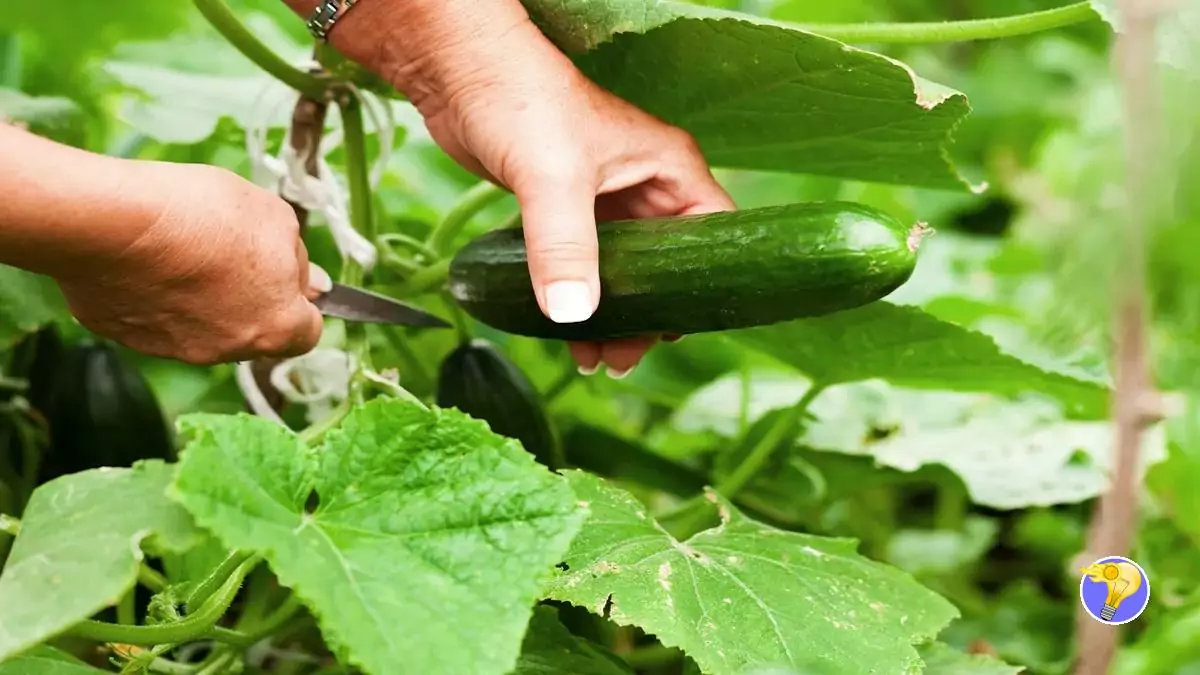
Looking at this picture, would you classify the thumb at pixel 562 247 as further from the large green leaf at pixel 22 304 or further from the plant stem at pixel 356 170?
the large green leaf at pixel 22 304

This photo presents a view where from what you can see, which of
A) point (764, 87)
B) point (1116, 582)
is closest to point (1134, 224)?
point (1116, 582)

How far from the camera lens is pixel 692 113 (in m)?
0.94

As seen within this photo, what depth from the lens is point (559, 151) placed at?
0.78 meters

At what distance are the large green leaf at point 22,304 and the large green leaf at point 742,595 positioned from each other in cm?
51

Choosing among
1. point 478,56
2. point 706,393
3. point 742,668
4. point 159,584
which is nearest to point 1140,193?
point 742,668

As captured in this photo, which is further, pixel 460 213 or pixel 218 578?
pixel 460 213

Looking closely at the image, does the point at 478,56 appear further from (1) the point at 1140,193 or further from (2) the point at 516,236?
(1) the point at 1140,193

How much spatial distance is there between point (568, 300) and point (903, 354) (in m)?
0.37

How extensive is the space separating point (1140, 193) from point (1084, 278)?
1.42 feet

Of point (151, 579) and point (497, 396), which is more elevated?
point (497, 396)

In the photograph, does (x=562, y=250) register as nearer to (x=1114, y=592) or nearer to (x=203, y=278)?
(x=203, y=278)

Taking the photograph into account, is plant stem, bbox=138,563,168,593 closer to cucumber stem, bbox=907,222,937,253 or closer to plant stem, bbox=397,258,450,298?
plant stem, bbox=397,258,450,298

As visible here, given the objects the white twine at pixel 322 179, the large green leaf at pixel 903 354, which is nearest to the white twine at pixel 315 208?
the white twine at pixel 322 179

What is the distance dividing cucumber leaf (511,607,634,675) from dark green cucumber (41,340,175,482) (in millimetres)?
483
